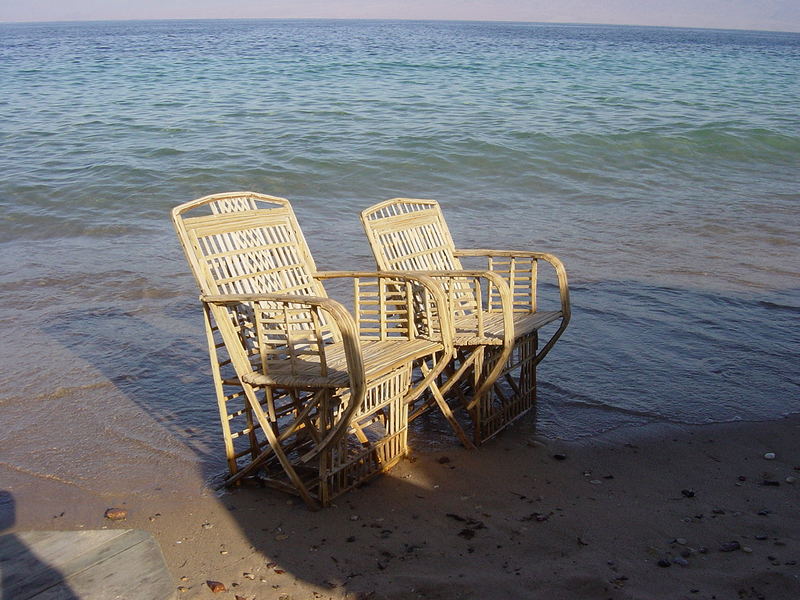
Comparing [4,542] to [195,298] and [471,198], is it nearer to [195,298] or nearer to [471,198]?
[195,298]

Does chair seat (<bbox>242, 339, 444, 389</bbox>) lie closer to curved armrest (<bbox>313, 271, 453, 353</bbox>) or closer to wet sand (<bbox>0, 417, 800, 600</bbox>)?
curved armrest (<bbox>313, 271, 453, 353</bbox>)

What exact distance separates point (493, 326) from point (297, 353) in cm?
110

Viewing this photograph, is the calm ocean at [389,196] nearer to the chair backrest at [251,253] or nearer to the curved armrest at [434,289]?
the curved armrest at [434,289]

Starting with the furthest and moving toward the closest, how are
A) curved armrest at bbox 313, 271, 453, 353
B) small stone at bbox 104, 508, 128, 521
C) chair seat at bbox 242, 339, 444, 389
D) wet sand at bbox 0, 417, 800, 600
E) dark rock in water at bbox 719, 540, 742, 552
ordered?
curved armrest at bbox 313, 271, 453, 353 < small stone at bbox 104, 508, 128, 521 < chair seat at bbox 242, 339, 444, 389 < dark rock in water at bbox 719, 540, 742, 552 < wet sand at bbox 0, 417, 800, 600

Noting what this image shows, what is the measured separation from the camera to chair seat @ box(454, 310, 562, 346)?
4141 millimetres

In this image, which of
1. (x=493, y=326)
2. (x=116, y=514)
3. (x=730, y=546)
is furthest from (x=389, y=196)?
(x=730, y=546)

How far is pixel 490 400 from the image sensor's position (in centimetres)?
435

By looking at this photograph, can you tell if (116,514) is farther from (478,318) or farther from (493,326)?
(493,326)

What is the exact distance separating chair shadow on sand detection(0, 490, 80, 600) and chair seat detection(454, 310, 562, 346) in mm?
2409

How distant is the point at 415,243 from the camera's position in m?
4.88

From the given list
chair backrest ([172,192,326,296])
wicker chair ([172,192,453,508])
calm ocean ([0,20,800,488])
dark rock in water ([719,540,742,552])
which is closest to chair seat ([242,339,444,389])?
wicker chair ([172,192,453,508])

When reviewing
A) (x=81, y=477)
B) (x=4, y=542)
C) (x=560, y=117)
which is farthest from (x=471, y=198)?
(x=4, y=542)

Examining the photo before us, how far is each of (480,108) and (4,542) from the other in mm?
16275

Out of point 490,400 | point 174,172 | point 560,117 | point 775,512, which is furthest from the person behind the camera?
point 560,117
